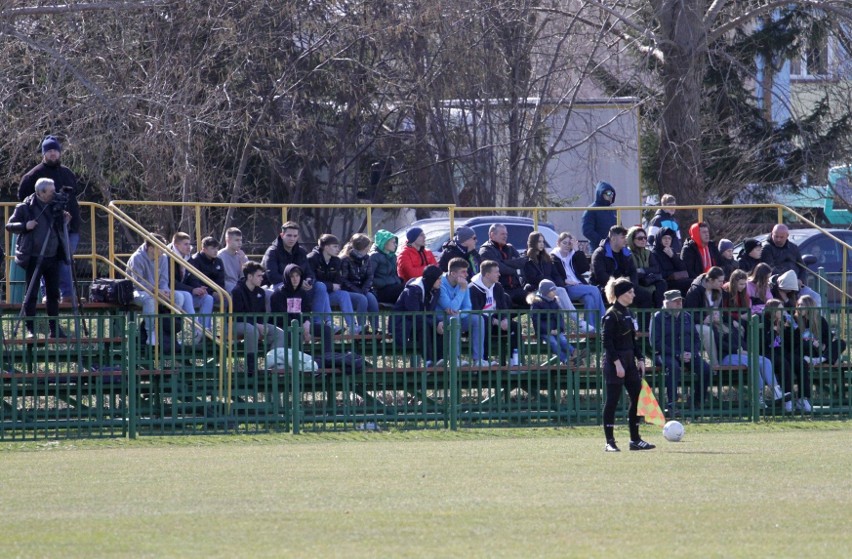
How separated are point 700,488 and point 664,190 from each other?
20.2 meters

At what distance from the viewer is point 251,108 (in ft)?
93.1

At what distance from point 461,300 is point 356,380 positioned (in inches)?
88.1

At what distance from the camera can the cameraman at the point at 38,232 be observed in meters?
16.6

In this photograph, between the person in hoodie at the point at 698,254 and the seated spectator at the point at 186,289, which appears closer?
the seated spectator at the point at 186,289

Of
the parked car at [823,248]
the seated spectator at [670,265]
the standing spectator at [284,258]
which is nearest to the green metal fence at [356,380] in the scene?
the standing spectator at [284,258]

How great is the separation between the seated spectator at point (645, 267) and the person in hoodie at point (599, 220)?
1.78m

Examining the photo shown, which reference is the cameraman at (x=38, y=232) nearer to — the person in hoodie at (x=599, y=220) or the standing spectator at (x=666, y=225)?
the person in hoodie at (x=599, y=220)

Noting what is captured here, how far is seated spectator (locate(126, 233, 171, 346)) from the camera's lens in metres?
17.7

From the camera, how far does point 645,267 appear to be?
20.3 m

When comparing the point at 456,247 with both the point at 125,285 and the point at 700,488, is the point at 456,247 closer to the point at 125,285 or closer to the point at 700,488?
the point at 125,285

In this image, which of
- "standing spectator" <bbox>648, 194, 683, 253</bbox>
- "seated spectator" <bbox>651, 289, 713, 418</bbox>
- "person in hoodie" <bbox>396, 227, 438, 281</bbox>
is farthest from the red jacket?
"seated spectator" <bbox>651, 289, 713, 418</bbox>

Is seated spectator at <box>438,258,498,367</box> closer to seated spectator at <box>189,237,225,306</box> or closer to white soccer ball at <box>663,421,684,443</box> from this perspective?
white soccer ball at <box>663,421,684,443</box>

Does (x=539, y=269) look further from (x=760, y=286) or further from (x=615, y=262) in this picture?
(x=760, y=286)

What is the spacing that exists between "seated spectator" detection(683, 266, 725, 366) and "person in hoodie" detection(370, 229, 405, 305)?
13.2 ft
